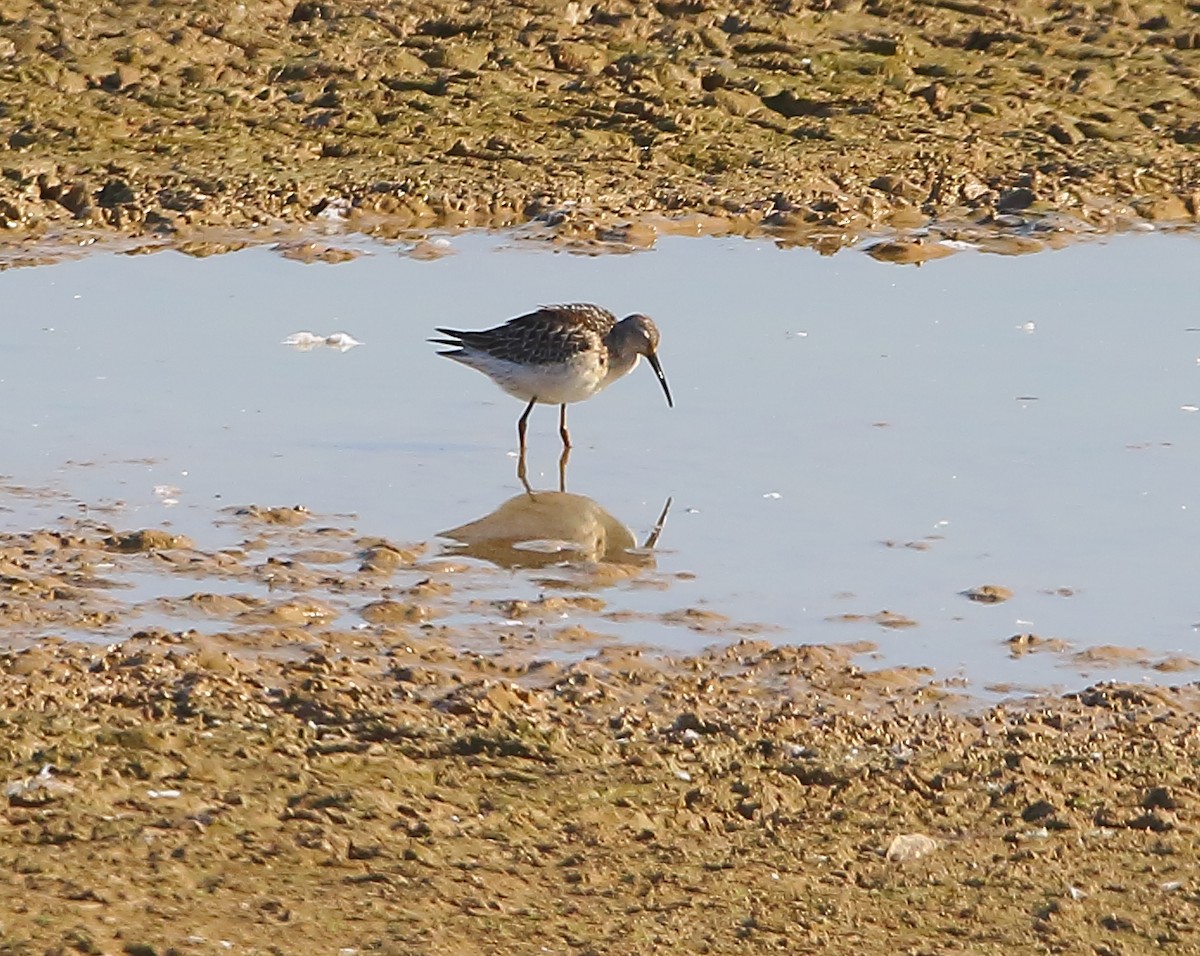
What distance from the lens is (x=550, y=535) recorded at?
939cm

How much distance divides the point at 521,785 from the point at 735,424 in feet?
14.8

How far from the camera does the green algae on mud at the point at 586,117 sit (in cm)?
1438

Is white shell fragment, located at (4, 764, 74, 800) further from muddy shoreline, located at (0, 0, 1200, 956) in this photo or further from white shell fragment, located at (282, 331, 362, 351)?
white shell fragment, located at (282, 331, 362, 351)

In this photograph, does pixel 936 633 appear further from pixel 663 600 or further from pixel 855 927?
pixel 855 927

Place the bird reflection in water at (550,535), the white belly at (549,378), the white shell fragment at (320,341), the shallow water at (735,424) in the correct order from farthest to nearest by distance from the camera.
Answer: the white shell fragment at (320,341)
the white belly at (549,378)
the bird reflection in water at (550,535)
the shallow water at (735,424)

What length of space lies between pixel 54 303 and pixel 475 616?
5033 millimetres

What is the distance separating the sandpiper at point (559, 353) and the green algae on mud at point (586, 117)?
329 cm

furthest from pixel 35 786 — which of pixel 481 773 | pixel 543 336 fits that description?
pixel 543 336

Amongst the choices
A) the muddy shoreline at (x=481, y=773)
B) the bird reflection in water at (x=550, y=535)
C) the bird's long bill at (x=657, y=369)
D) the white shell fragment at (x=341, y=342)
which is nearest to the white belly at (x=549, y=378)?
the bird's long bill at (x=657, y=369)

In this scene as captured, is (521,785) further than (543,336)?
No

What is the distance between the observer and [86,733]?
6484mm

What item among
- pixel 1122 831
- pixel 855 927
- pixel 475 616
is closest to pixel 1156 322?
pixel 475 616

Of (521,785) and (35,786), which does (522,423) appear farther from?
(35,786)

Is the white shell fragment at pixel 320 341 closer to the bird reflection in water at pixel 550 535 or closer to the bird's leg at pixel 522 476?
the bird's leg at pixel 522 476
